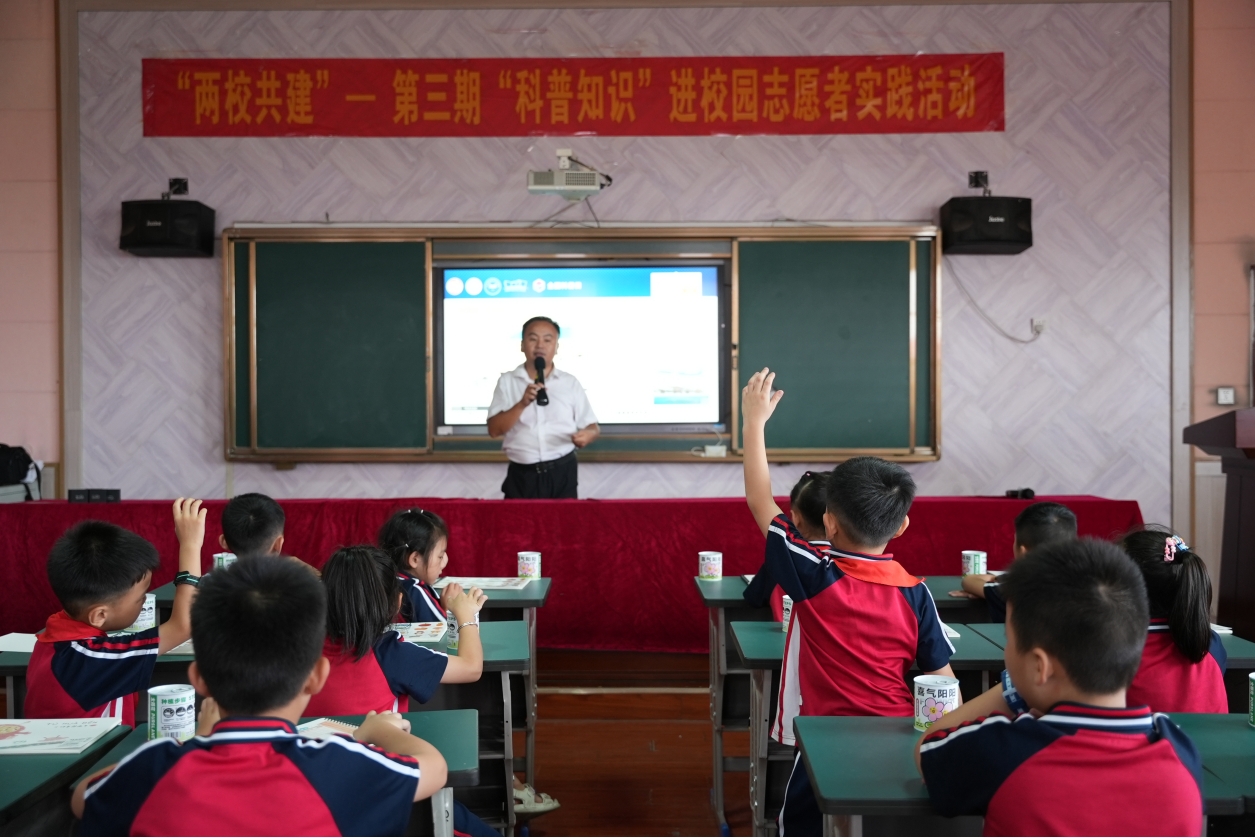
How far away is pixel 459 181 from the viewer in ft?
19.2

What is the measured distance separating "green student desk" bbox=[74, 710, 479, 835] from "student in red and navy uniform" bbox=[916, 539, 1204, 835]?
71cm

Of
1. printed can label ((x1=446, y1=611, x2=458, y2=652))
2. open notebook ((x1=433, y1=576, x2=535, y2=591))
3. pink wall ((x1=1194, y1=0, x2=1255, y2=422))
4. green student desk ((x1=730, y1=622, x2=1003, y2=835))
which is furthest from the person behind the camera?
pink wall ((x1=1194, y1=0, x2=1255, y2=422))

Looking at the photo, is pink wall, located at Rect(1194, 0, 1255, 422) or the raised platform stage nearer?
the raised platform stage

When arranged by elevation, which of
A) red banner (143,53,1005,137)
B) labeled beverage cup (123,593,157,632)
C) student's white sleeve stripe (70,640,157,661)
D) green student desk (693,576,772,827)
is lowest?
green student desk (693,576,772,827)

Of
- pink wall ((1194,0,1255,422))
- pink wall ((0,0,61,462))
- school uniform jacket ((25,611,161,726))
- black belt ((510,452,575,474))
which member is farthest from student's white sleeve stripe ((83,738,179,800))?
pink wall ((1194,0,1255,422))

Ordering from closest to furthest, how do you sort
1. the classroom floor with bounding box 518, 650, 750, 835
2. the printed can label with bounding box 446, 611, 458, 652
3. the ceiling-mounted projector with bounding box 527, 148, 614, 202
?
the printed can label with bounding box 446, 611, 458, 652 → the classroom floor with bounding box 518, 650, 750, 835 → the ceiling-mounted projector with bounding box 527, 148, 614, 202

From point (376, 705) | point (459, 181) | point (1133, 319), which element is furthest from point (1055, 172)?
point (376, 705)

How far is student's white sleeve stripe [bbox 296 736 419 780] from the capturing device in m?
1.21

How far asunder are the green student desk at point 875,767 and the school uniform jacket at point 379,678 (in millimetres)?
764

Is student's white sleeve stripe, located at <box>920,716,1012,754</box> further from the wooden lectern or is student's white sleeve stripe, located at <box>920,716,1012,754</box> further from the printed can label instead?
the wooden lectern

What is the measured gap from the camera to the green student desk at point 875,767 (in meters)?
1.36

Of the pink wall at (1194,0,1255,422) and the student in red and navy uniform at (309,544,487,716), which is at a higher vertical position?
the pink wall at (1194,0,1255,422)

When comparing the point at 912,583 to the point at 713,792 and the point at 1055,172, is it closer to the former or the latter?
the point at 713,792

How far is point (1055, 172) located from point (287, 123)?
15.3 ft
